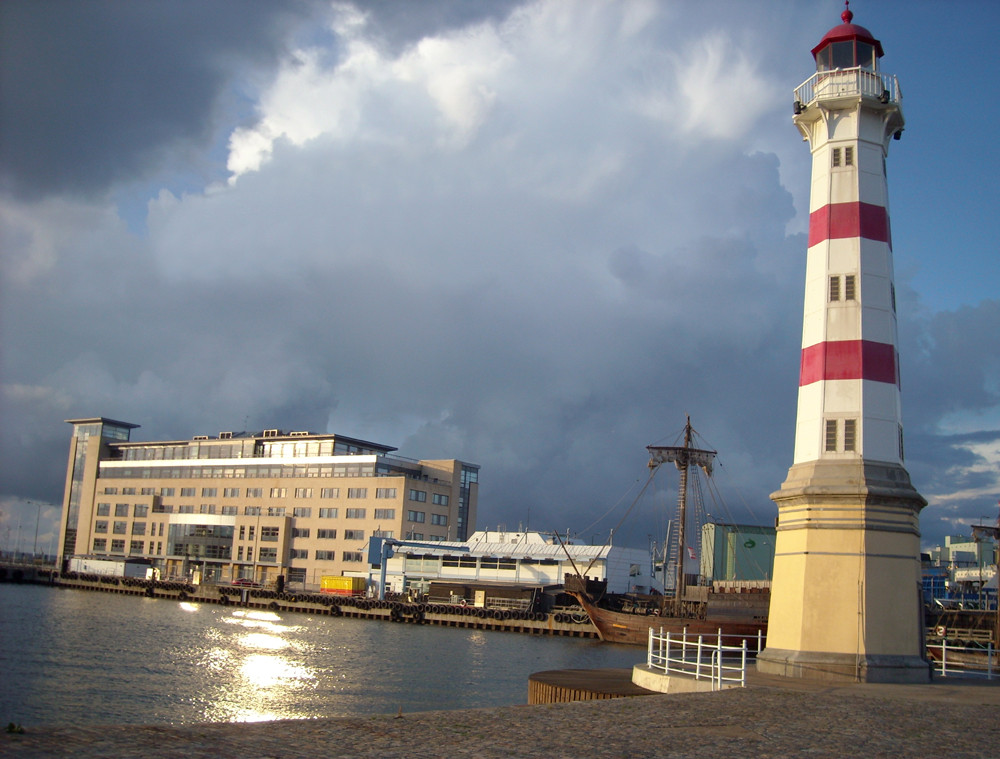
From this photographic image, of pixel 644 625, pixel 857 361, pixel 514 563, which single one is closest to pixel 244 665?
pixel 644 625

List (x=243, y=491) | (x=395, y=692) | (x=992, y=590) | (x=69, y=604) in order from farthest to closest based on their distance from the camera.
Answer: (x=243, y=491) < (x=992, y=590) < (x=69, y=604) < (x=395, y=692)

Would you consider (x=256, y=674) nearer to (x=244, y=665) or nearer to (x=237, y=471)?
(x=244, y=665)

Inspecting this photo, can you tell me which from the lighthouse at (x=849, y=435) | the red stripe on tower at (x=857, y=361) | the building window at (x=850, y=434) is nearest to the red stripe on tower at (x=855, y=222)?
the lighthouse at (x=849, y=435)

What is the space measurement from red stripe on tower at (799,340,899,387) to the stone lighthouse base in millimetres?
7943

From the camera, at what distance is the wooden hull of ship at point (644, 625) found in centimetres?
6838

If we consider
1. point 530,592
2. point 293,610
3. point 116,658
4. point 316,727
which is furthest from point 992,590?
point 316,727

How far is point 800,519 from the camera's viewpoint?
25.5 m

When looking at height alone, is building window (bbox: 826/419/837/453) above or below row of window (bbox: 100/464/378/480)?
below

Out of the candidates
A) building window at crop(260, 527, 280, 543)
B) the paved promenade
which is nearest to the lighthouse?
the paved promenade

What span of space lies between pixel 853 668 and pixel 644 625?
51.7 metres

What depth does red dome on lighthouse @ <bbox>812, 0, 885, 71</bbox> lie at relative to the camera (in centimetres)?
2789

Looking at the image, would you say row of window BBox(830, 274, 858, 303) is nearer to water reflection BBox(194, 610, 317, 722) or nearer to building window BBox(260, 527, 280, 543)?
water reflection BBox(194, 610, 317, 722)

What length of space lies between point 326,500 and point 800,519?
341 feet

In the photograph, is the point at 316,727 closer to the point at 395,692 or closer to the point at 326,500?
the point at 395,692
